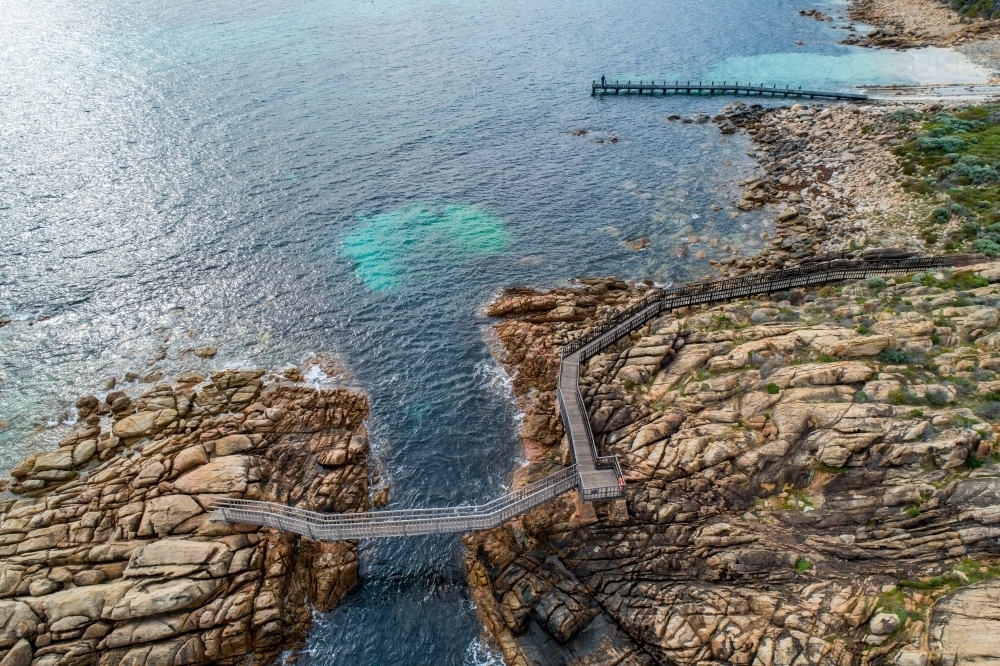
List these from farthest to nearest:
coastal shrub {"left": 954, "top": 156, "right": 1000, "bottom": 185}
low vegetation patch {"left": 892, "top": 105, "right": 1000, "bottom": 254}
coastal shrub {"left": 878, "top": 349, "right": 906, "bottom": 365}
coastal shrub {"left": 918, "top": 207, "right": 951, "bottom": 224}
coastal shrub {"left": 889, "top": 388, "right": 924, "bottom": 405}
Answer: coastal shrub {"left": 954, "top": 156, "right": 1000, "bottom": 185} → coastal shrub {"left": 918, "top": 207, "right": 951, "bottom": 224} → low vegetation patch {"left": 892, "top": 105, "right": 1000, "bottom": 254} → coastal shrub {"left": 878, "top": 349, "right": 906, "bottom": 365} → coastal shrub {"left": 889, "top": 388, "right": 924, "bottom": 405}

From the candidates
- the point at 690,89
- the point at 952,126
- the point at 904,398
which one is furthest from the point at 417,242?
the point at 952,126

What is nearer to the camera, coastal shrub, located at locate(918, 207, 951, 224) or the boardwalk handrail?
the boardwalk handrail

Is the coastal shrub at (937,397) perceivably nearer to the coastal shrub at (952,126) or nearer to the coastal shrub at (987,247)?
the coastal shrub at (987,247)

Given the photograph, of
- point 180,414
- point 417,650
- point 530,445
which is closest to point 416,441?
point 530,445

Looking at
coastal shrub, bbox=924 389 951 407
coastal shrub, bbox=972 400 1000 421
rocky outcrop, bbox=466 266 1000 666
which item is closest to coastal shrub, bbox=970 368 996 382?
rocky outcrop, bbox=466 266 1000 666

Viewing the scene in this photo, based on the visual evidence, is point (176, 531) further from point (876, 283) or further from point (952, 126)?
point (952, 126)

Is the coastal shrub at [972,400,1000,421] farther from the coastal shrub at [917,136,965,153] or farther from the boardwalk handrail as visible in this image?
the coastal shrub at [917,136,965,153]
